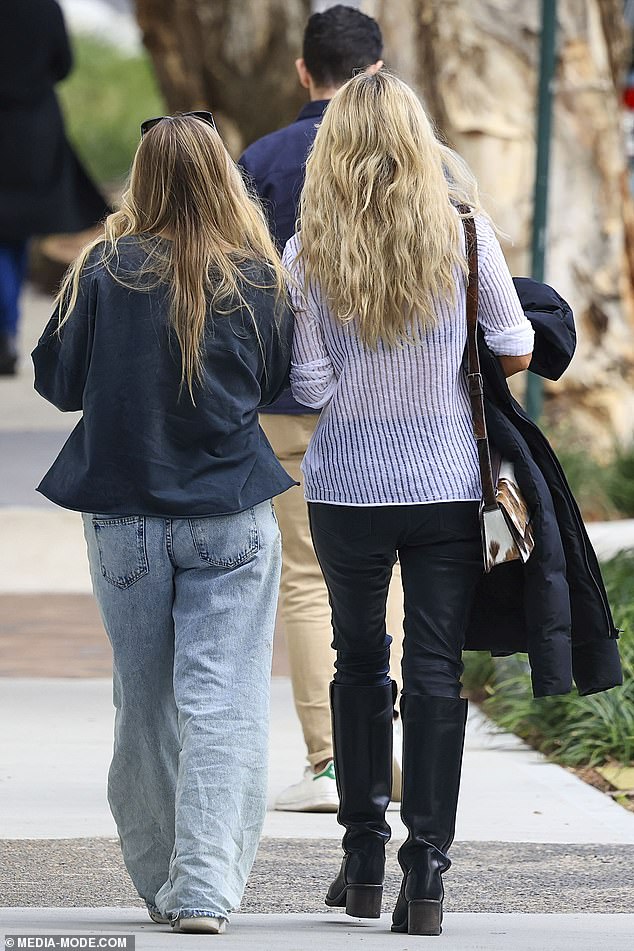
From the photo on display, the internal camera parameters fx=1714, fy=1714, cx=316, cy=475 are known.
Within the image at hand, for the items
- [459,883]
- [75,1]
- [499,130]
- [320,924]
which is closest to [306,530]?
[459,883]

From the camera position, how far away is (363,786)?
3650mm

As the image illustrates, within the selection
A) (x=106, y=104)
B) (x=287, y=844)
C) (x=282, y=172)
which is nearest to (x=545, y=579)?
(x=287, y=844)

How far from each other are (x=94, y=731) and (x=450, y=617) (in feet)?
8.00

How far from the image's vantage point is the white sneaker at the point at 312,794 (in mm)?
4754

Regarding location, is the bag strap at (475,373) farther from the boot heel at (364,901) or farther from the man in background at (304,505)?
the man in background at (304,505)

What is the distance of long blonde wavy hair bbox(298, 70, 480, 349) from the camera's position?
3.49 m

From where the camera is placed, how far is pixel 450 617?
3.55 metres

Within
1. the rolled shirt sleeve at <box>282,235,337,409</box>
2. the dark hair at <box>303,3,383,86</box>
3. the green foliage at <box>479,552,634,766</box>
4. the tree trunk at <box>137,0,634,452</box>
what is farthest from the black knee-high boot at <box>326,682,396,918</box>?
the tree trunk at <box>137,0,634,452</box>

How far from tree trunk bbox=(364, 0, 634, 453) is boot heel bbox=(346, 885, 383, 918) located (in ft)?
20.6

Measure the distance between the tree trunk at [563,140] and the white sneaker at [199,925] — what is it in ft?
21.6

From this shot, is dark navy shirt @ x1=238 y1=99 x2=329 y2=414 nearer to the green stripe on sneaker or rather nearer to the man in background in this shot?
the man in background

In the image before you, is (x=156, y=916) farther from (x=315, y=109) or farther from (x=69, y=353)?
(x=315, y=109)

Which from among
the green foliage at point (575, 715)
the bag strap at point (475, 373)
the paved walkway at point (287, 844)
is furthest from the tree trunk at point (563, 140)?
the bag strap at point (475, 373)

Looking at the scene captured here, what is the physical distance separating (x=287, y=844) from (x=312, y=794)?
352mm
